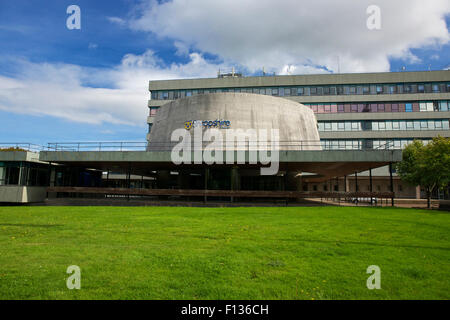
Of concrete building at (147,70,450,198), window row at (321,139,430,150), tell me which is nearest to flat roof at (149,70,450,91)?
concrete building at (147,70,450,198)

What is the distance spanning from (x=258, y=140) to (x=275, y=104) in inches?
209

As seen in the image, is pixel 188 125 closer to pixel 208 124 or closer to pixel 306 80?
pixel 208 124

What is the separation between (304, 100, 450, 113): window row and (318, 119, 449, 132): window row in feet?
7.65

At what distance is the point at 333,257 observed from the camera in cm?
769

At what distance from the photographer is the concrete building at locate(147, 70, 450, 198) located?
189ft

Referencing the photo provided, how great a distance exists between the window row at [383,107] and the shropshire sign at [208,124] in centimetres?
3564

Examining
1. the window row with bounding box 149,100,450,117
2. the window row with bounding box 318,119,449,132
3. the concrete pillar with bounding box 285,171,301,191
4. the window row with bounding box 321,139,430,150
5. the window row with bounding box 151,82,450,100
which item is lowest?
the concrete pillar with bounding box 285,171,301,191

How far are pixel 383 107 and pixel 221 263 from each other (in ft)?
206

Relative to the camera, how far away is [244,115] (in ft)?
107

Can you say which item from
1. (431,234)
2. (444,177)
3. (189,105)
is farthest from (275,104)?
(431,234)

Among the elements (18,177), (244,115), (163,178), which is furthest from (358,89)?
(18,177)

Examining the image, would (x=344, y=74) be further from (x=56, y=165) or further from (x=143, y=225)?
(x=143, y=225)

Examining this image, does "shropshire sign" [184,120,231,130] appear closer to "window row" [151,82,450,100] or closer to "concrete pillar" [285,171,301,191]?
"concrete pillar" [285,171,301,191]

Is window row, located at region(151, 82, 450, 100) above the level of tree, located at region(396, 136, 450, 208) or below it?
above
